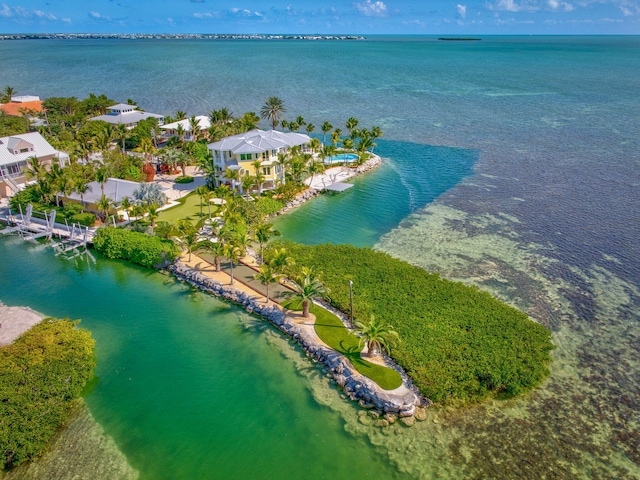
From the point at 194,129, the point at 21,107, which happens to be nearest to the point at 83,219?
the point at 194,129

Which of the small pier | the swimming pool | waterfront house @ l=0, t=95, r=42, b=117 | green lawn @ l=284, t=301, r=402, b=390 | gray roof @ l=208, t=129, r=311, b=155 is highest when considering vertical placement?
gray roof @ l=208, t=129, r=311, b=155

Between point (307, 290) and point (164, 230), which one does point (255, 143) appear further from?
point (307, 290)

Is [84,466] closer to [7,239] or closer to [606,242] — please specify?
[7,239]

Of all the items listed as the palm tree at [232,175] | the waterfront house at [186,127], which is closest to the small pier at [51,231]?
the palm tree at [232,175]

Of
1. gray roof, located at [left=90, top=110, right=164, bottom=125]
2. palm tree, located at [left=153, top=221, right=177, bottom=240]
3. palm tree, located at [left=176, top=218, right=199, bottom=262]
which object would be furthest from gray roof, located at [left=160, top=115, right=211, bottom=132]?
palm tree, located at [left=176, top=218, right=199, bottom=262]

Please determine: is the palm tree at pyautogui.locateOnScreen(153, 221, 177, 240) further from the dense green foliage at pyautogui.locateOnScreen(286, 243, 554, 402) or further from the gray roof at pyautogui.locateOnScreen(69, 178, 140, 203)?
the dense green foliage at pyautogui.locateOnScreen(286, 243, 554, 402)

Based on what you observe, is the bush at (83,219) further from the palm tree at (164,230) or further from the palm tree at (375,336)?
the palm tree at (375,336)

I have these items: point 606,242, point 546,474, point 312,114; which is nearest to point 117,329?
point 546,474
